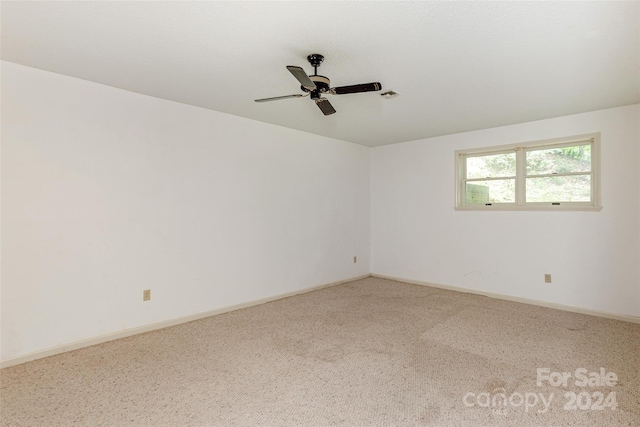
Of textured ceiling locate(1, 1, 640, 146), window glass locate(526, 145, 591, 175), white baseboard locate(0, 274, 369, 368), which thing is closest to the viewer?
textured ceiling locate(1, 1, 640, 146)

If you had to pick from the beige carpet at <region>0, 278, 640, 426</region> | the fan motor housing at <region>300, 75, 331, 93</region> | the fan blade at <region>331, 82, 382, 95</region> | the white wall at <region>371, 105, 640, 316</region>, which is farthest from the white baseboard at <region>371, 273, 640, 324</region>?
the fan motor housing at <region>300, 75, 331, 93</region>

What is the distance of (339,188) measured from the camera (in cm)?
546

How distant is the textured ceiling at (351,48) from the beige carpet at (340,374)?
Answer: 91.4 inches

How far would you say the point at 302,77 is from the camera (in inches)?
88.4

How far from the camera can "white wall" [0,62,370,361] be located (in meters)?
2.67

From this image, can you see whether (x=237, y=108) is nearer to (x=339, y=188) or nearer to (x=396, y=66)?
(x=396, y=66)

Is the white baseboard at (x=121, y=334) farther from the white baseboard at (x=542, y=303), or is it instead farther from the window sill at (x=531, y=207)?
the window sill at (x=531, y=207)

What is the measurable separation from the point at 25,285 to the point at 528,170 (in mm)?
5549

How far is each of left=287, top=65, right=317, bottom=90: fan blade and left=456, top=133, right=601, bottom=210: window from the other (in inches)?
131

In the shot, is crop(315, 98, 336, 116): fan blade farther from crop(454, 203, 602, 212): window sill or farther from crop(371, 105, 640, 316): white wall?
crop(454, 203, 602, 212): window sill

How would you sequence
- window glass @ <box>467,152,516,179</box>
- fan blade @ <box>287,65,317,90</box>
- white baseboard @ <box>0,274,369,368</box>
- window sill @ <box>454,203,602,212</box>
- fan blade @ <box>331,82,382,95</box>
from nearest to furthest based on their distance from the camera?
1. fan blade @ <box>287,65,317,90</box>
2. fan blade @ <box>331,82,382,95</box>
3. white baseboard @ <box>0,274,369,368</box>
4. window sill @ <box>454,203,602,212</box>
5. window glass @ <box>467,152,516,179</box>

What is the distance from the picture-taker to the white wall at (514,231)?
3.69m

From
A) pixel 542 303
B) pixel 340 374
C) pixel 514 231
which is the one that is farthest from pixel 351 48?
pixel 542 303

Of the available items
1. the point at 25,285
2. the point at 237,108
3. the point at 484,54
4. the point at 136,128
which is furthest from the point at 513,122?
the point at 25,285
